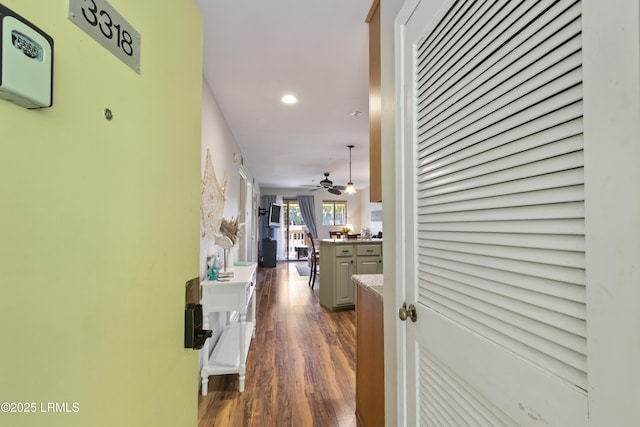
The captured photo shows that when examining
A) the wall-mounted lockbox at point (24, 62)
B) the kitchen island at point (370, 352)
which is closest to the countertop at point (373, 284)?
the kitchen island at point (370, 352)

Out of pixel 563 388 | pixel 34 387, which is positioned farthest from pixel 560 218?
pixel 34 387

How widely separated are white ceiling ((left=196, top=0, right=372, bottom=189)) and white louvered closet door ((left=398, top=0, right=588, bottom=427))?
Result: 87cm

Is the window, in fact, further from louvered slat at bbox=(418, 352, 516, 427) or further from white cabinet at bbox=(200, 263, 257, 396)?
louvered slat at bbox=(418, 352, 516, 427)

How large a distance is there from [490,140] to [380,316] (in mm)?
1020

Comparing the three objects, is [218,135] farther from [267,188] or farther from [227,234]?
[267,188]

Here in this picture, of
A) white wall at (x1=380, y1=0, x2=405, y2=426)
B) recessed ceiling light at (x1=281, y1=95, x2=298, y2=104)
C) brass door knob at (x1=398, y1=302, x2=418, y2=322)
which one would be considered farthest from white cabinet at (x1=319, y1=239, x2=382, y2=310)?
brass door knob at (x1=398, y1=302, x2=418, y2=322)

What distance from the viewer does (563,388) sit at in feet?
1.49

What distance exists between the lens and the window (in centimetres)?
955

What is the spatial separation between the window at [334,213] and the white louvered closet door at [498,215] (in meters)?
8.62

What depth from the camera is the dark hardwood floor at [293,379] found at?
175 centimetres

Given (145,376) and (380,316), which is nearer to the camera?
(145,376)

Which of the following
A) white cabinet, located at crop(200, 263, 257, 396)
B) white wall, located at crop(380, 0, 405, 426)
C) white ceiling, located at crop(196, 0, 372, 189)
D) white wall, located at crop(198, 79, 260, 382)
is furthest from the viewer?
white wall, located at crop(198, 79, 260, 382)

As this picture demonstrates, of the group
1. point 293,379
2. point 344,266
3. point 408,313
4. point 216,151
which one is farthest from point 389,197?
point 344,266

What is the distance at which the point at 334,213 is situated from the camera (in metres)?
9.64
